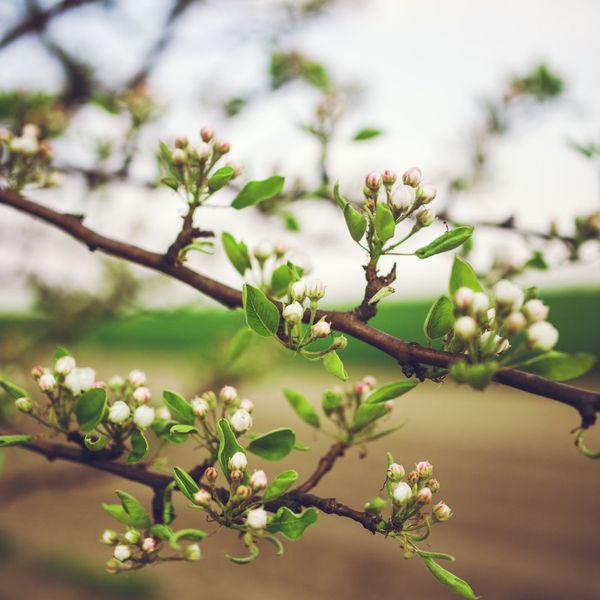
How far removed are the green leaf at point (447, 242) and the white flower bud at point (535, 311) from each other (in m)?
0.14

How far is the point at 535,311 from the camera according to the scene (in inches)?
28.7

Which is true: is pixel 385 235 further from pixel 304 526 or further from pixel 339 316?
pixel 304 526

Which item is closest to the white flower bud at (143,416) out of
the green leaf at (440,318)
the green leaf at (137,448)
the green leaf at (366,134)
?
the green leaf at (137,448)

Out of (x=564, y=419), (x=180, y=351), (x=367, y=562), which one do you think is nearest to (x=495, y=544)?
(x=367, y=562)

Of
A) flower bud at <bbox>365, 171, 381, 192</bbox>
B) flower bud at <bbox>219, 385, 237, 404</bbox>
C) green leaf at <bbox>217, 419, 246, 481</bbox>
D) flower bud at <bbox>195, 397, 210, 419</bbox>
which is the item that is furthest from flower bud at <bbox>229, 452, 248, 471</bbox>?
flower bud at <bbox>365, 171, 381, 192</bbox>

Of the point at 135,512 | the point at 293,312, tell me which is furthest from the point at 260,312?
the point at 135,512

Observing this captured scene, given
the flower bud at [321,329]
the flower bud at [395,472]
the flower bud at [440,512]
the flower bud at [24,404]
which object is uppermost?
the flower bud at [321,329]

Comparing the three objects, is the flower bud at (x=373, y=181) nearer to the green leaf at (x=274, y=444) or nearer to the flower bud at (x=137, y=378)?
the green leaf at (x=274, y=444)

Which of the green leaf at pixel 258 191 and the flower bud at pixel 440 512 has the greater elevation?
the green leaf at pixel 258 191

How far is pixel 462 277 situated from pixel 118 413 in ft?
1.88

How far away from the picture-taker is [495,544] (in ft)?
19.0

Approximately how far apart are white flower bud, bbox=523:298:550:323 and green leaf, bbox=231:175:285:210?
480 millimetres

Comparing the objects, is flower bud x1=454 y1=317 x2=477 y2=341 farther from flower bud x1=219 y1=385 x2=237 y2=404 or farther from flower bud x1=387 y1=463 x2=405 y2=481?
flower bud x1=219 y1=385 x2=237 y2=404

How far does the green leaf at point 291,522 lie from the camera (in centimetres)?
81
